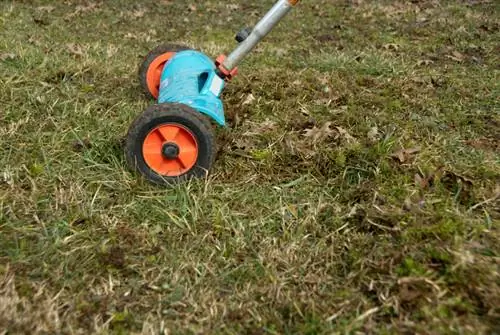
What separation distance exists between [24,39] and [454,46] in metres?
4.71

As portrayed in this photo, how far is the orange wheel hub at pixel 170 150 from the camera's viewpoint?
2.71m

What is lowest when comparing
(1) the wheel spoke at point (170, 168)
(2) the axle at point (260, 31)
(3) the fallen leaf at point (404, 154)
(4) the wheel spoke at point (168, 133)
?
(3) the fallen leaf at point (404, 154)

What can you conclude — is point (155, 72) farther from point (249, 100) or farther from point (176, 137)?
point (176, 137)

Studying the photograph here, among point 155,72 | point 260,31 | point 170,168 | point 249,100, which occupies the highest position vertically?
point 260,31

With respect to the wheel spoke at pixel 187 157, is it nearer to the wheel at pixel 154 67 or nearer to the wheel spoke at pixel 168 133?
the wheel spoke at pixel 168 133

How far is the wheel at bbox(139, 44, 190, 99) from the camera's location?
4.04 meters

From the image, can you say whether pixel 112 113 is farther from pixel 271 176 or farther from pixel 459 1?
pixel 459 1

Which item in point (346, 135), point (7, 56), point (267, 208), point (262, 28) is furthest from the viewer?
point (7, 56)

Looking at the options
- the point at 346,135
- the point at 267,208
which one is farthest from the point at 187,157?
the point at 346,135

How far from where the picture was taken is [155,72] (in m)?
4.07

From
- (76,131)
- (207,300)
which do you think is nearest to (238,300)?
(207,300)

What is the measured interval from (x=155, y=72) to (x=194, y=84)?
37.8 inches

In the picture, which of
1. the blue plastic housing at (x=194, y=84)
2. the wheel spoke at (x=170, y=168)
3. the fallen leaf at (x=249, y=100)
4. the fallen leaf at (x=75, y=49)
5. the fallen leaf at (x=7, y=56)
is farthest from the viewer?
the fallen leaf at (x=75, y=49)

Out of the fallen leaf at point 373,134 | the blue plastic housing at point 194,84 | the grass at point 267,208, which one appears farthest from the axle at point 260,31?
the fallen leaf at point 373,134
